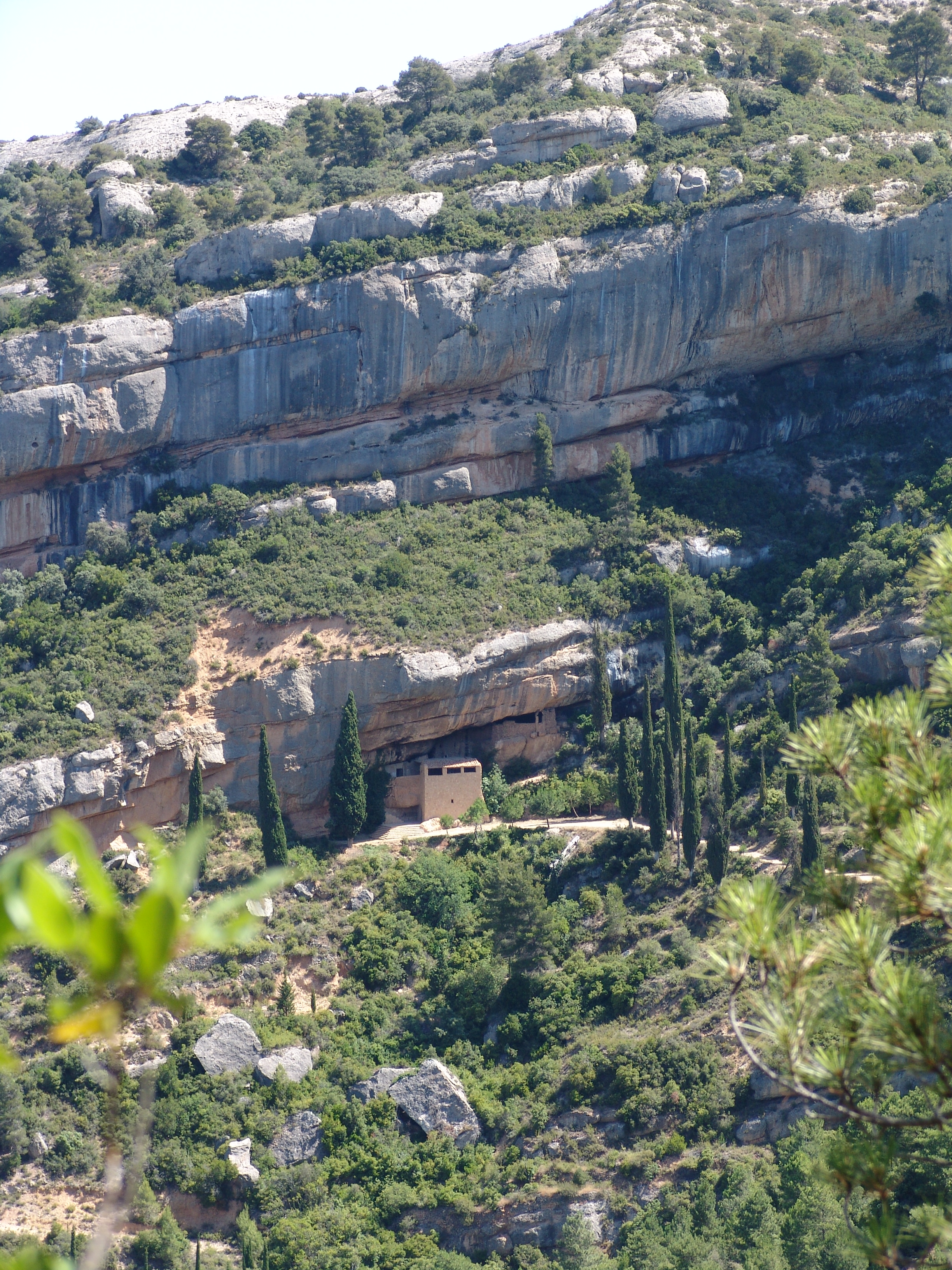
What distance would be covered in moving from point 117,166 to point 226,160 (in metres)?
4.64

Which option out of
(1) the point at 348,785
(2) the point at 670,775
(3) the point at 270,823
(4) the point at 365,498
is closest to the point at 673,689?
(2) the point at 670,775

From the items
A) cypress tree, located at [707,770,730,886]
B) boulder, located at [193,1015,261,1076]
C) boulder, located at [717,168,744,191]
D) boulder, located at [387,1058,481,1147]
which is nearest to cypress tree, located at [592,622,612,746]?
cypress tree, located at [707,770,730,886]

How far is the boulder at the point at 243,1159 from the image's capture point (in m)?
26.0

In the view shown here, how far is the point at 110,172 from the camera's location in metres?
54.5

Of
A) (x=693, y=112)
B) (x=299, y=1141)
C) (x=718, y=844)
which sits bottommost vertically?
(x=299, y=1141)

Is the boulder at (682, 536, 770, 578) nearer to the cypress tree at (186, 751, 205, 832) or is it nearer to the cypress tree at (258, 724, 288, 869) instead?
the cypress tree at (258, 724, 288, 869)

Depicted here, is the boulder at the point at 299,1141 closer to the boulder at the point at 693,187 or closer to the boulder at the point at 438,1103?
the boulder at the point at 438,1103

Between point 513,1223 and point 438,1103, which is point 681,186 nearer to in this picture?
point 438,1103

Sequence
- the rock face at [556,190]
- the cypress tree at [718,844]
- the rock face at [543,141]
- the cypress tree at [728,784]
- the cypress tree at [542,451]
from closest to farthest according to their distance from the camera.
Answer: the cypress tree at [718,844] → the cypress tree at [728,784] → the cypress tree at [542,451] → the rock face at [556,190] → the rock face at [543,141]

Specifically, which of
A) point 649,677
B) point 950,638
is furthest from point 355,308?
point 950,638

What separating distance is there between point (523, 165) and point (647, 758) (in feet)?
87.7

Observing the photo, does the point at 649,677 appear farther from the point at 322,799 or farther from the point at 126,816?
the point at 126,816

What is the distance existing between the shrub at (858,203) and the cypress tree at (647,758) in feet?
65.6

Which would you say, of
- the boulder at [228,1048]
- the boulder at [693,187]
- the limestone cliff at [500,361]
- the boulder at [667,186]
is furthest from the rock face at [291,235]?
the boulder at [228,1048]
